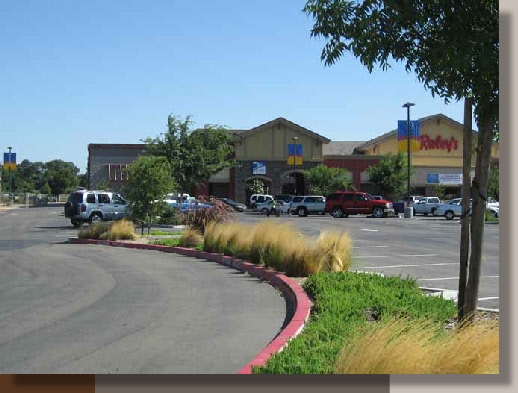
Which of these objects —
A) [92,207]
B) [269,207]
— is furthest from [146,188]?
[269,207]

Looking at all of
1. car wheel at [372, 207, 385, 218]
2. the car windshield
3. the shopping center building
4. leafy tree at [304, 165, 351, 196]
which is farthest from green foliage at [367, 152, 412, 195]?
the car windshield

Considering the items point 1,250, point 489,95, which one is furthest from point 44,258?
point 489,95

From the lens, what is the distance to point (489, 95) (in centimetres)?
625

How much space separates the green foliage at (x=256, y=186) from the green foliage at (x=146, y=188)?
37.8 m

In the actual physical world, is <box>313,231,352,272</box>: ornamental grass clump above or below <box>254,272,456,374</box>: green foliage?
above

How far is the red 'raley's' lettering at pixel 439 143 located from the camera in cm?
4341

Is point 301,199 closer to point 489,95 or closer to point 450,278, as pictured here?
point 450,278

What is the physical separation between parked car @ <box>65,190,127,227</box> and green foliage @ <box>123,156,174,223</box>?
8.53 m

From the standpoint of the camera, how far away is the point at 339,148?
214 feet

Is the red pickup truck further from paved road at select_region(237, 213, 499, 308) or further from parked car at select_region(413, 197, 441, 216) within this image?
paved road at select_region(237, 213, 499, 308)

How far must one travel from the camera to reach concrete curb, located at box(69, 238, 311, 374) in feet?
20.7

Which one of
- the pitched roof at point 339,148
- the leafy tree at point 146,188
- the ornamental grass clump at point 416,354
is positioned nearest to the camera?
the ornamental grass clump at point 416,354

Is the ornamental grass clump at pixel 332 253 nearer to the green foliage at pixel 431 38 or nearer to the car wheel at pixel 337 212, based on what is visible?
the green foliage at pixel 431 38

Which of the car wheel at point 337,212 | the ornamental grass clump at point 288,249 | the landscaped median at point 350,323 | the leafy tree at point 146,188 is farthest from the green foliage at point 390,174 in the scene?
the landscaped median at point 350,323
